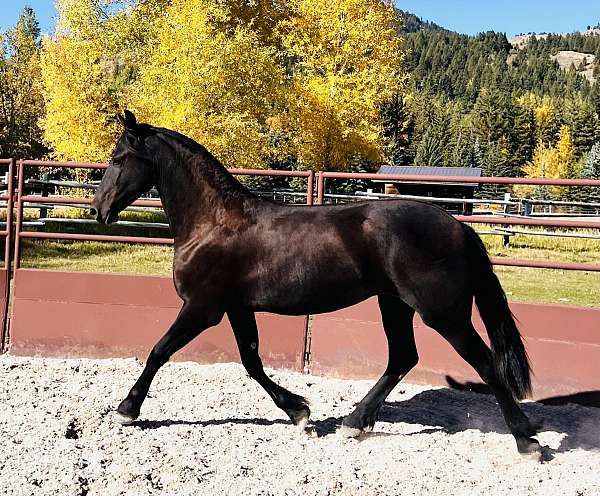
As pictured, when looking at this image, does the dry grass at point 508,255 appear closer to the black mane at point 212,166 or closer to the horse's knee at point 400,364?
the horse's knee at point 400,364

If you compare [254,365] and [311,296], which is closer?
[311,296]

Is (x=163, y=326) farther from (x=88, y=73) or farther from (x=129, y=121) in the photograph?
(x=88, y=73)

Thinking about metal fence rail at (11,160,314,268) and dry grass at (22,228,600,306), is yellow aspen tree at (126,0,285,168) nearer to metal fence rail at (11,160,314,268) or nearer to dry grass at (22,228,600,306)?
dry grass at (22,228,600,306)

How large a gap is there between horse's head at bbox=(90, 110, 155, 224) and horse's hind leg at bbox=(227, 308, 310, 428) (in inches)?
37.4

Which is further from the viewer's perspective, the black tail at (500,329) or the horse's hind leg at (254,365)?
the horse's hind leg at (254,365)

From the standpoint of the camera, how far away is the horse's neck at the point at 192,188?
3.86 m

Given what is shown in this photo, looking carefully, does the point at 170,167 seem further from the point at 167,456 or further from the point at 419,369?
the point at 419,369

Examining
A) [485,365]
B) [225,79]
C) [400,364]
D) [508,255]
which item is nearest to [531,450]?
[485,365]

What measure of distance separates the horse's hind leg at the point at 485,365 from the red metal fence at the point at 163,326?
131cm

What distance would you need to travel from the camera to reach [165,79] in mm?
16250

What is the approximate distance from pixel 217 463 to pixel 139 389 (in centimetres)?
81

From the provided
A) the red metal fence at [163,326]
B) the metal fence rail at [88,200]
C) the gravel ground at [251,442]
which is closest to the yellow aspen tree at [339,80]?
the metal fence rail at [88,200]

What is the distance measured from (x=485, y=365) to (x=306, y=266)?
1.14m

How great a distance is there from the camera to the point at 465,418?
4285mm
